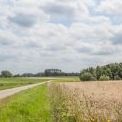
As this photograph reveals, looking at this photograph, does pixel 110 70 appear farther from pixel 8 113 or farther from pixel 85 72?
pixel 8 113

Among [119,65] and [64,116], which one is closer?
[64,116]

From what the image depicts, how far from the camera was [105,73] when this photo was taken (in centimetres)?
10862

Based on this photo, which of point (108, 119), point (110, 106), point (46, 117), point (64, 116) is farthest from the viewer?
point (46, 117)

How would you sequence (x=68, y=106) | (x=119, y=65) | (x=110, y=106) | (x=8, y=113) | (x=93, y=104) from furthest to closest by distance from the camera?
1. (x=119, y=65)
2. (x=8, y=113)
3. (x=68, y=106)
4. (x=93, y=104)
5. (x=110, y=106)

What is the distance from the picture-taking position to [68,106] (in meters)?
17.9

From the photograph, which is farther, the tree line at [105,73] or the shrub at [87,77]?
the shrub at [87,77]

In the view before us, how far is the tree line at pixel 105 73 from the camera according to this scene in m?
103

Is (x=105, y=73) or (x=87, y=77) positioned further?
(x=87, y=77)

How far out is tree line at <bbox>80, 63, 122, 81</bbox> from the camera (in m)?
103

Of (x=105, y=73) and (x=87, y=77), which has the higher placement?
(x=105, y=73)

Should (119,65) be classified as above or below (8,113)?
above

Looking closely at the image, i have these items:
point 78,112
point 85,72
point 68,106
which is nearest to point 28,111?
point 68,106

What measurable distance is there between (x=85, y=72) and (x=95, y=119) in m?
108

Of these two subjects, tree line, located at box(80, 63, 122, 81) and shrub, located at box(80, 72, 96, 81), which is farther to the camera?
shrub, located at box(80, 72, 96, 81)
